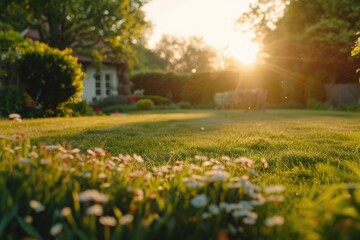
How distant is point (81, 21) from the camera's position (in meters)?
24.0

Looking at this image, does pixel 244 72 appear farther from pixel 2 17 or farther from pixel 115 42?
pixel 2 17

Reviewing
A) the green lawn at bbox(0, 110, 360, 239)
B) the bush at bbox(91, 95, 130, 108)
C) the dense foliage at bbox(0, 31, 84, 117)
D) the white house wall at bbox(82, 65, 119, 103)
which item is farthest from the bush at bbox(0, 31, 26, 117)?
the white house wall at bbox(82, 65, 119, 103)

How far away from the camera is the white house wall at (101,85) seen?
29953 millimetres

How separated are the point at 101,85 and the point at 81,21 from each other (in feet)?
26.8

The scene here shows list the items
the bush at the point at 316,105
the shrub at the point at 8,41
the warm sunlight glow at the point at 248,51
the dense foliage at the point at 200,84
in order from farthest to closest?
the warm sunlight glow at the point at 248,51
the dense foliage at the point at 200,84
the bush at the point at 316,105
the shrub at the point at 8,41

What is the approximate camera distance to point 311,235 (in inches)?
73.0

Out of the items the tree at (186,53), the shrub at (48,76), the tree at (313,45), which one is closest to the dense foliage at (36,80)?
the shrub at (48,76)

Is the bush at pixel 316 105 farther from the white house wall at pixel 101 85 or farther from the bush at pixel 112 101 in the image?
the white house wall at pixel 101 85

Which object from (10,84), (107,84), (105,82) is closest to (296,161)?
(10,84)

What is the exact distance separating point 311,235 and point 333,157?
307cm

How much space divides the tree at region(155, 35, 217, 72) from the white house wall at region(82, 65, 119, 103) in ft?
222

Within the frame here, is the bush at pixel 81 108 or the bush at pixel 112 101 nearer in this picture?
the bush at pixel 81 108

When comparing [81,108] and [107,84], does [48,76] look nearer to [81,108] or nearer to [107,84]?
[81,108]

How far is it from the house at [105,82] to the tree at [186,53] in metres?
67.3
